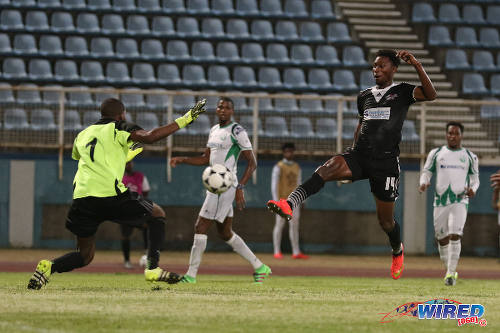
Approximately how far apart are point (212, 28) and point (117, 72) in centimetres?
293

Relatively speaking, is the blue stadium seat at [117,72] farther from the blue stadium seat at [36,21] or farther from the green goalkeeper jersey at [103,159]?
the green goalkeeper jersey at [103,159]

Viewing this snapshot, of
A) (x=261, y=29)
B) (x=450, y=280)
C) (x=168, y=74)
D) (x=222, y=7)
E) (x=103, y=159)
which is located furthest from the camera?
(x=222, y=7)

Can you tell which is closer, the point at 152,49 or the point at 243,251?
the point at 243,251

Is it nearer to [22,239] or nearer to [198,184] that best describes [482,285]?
[198,184]

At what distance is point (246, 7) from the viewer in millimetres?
22891

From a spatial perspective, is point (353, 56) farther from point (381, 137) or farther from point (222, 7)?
point (381, 137)

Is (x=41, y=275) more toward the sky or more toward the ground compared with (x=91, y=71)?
more toward the ground

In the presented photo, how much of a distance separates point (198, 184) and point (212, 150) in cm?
726

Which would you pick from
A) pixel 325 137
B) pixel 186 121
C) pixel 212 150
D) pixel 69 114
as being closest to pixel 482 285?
pixel 212 150

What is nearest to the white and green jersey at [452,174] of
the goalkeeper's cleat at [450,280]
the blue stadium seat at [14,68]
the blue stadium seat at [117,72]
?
the goalkeeper's cleat at [450,280]

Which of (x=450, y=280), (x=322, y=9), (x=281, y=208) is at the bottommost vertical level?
(x=450, y=280)

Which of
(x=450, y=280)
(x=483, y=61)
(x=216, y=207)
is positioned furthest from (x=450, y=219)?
(x=483, y=61)

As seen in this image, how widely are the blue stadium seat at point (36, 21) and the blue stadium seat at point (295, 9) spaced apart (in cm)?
616

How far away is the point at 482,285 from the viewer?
1237 centimetres
